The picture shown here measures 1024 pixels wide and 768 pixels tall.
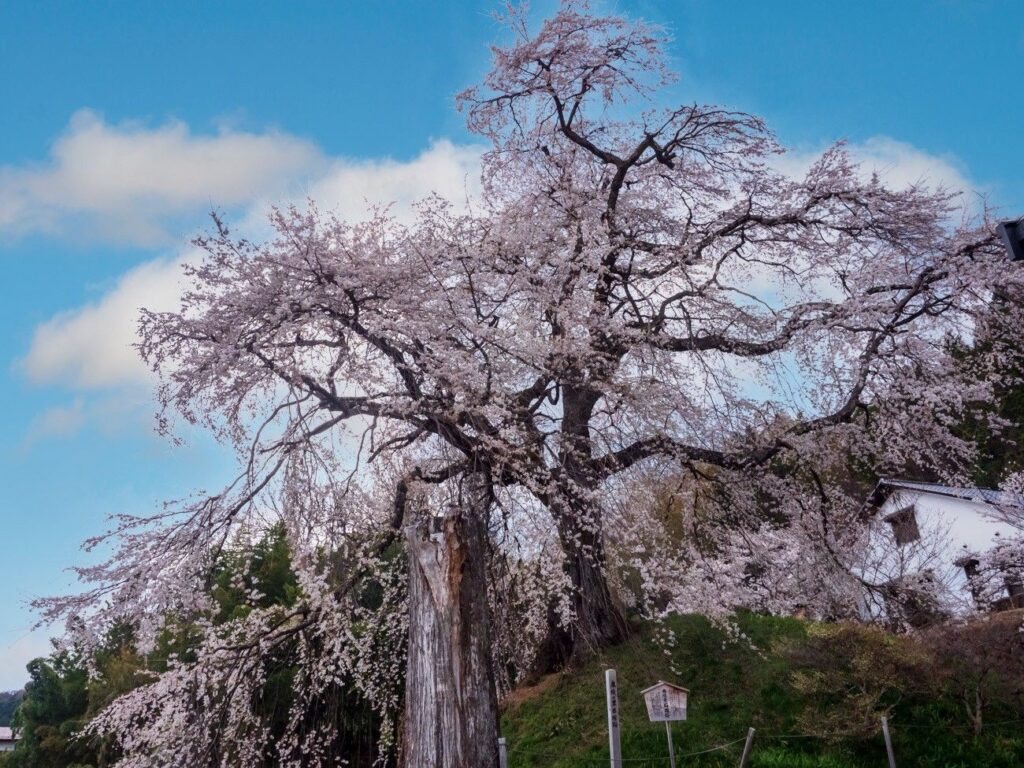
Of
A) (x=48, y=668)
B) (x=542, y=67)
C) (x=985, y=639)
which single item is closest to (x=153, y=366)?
(x=542, y=67)

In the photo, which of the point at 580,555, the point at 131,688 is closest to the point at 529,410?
Answer: the point at 580,555

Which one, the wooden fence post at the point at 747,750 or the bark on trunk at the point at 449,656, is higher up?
the bark on trunk at the point at 449,656

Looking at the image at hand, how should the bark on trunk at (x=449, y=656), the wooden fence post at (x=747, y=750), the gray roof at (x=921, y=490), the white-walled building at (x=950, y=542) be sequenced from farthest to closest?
the gray roof at (x=921, y=490)
the white-walled building at (x=950, y=542)
the wooden fence post at (x=747, y=750)
the bark on trunk at (x=449, y=656)

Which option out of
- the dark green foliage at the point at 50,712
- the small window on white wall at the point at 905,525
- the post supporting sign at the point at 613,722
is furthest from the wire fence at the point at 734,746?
the dark green foliage at the point at 50,712

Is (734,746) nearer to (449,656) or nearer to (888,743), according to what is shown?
(888,743)

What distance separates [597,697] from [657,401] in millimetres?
4402

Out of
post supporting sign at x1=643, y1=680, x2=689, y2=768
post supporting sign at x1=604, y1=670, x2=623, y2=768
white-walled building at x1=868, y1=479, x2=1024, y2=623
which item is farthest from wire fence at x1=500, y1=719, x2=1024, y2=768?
post supporting sign at x1=604, y1=670, x2=623, y2=768

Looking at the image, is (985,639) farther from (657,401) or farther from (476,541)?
(476,541)

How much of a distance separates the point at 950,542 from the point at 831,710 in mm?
12056

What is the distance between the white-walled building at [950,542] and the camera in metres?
13.0

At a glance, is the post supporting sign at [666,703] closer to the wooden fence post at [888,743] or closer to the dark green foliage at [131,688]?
the wooden fence post at [888,743]

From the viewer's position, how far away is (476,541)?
5.65 meters

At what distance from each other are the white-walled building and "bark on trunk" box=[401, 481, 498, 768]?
29.2 ft

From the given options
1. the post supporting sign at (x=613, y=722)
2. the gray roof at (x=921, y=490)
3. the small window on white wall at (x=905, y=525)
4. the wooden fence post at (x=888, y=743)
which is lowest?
the wooden fence post at (x=888, y=743)
